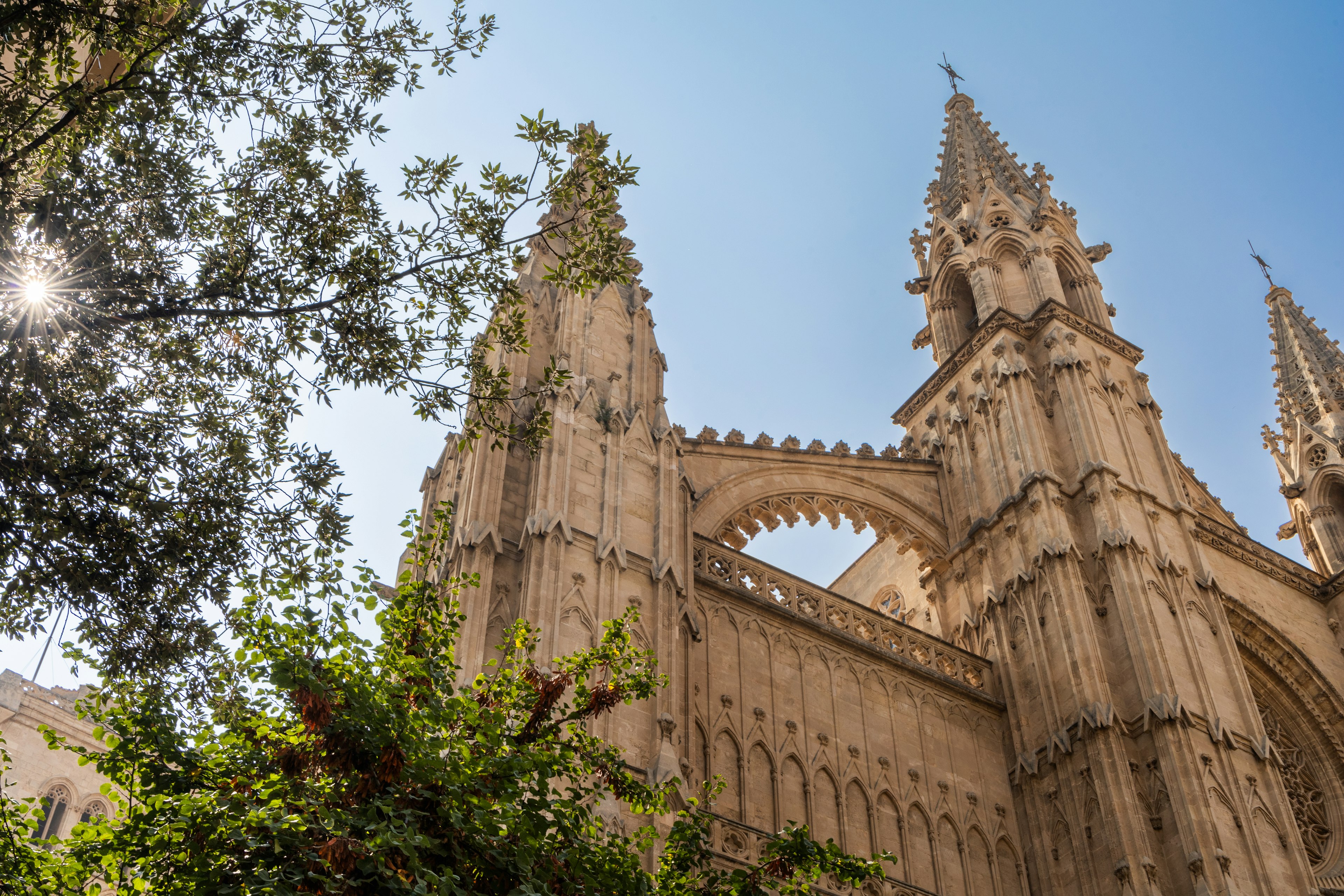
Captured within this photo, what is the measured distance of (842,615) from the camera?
18859 mm

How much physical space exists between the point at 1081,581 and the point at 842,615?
3.52 metres

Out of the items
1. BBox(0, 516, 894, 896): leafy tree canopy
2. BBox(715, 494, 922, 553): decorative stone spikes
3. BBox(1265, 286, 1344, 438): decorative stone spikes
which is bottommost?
BBox(0, 516, 894, 896): leafy tree canopy

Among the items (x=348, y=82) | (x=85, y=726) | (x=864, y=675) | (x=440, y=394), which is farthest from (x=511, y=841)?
(x=85, y=726)

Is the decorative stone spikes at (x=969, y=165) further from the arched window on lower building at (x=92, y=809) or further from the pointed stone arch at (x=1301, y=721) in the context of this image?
the arched window on lower building at (x=92, y=809)

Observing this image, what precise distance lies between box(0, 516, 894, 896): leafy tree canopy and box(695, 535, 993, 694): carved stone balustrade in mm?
8199

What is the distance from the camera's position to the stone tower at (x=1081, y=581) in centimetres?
1630

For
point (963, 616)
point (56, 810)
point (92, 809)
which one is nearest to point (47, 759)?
point (56, 810)

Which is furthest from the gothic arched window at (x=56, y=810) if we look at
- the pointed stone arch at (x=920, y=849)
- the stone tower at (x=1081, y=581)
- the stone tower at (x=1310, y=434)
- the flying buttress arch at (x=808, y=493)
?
the stone tower at (x=1310, y=434)

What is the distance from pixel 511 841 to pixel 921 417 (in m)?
17.9

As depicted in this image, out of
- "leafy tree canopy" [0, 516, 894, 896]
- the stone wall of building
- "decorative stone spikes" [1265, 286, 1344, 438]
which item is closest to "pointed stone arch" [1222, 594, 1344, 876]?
"decorative stone spikes" [1265, 286, 1344, 438]

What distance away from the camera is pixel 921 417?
24.6 m

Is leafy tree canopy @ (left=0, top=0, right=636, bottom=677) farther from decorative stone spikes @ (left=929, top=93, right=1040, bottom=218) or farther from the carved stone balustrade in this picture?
decorative stone spikes @ (left=929, top=93, right=1040, bottom=218)

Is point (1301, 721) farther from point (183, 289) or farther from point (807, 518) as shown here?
point (183, 289)

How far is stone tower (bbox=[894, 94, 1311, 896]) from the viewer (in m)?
16.3
